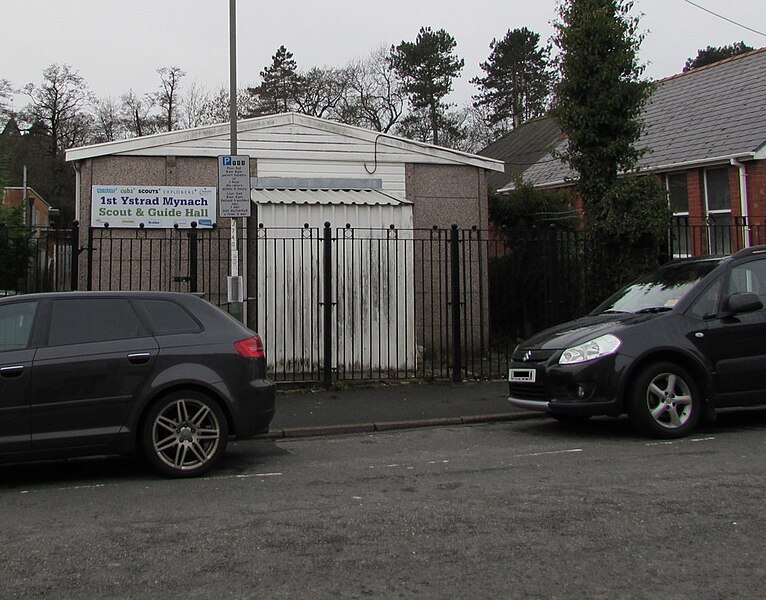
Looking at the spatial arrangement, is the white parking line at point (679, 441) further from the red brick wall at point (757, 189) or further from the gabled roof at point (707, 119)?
the red brick wall at point (757, 189)

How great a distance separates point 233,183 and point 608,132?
6273 mm

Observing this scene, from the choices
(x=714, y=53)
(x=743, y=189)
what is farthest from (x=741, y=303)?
(x=714, y=53)

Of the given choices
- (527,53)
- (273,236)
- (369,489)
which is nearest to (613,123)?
(273,236)

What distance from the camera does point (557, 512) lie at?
17.5 ft

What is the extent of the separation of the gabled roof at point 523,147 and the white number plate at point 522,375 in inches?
726

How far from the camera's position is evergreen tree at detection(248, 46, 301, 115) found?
43094mm

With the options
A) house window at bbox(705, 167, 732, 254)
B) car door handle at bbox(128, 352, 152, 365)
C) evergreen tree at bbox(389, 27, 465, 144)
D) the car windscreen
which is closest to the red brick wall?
house window at bbox(705, 167, 732, 254)

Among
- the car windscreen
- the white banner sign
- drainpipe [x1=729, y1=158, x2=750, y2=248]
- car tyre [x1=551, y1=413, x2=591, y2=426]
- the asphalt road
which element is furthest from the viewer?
drainpipe [x1=729, y1=158, x2=750, y2=248]

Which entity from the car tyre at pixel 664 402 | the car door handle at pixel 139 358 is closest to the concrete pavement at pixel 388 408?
the car tyre at pixel 664 402

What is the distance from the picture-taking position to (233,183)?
10.5 m

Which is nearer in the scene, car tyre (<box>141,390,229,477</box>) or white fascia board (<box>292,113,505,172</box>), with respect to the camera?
car tyre (<box>141,390,229,477</box>)

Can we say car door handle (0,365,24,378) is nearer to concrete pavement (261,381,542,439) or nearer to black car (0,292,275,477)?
black car (0,292,275,477)

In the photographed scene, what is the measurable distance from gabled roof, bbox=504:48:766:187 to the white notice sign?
8.01m

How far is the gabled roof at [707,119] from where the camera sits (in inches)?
707
